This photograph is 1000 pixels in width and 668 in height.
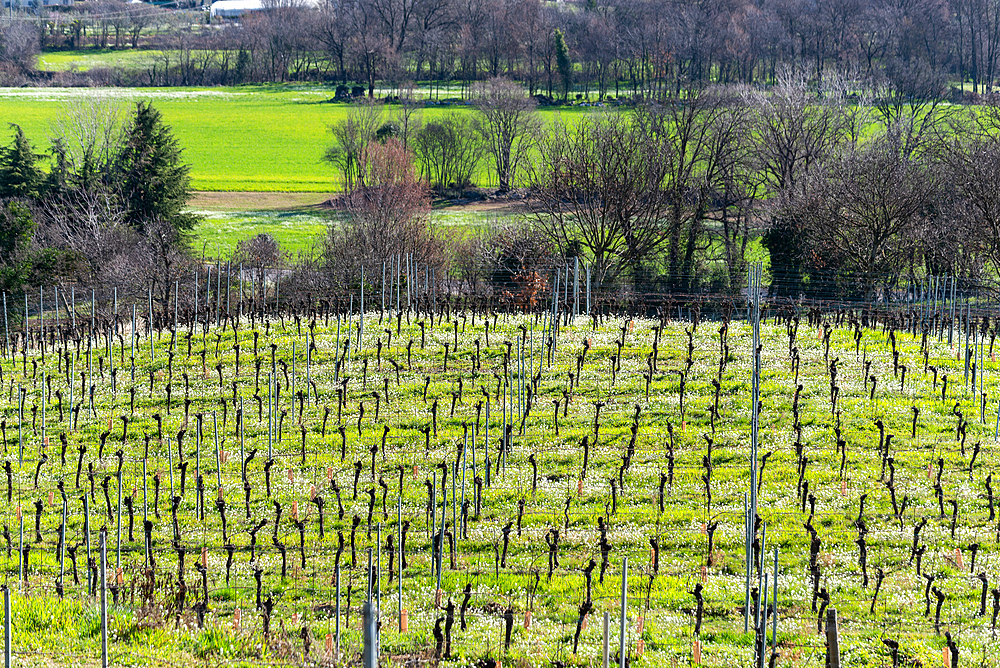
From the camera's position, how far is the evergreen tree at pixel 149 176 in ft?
184

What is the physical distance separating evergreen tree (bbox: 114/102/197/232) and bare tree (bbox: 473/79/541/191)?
28.0 meters

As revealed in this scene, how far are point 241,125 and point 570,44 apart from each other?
116 feet

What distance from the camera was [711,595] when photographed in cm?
1223

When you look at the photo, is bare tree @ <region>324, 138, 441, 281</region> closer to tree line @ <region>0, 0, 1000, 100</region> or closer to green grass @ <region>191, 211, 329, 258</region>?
green grass @ <region>191, 211, 329, 258</region>

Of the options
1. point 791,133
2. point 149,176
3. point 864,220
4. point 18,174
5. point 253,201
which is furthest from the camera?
point 253,201

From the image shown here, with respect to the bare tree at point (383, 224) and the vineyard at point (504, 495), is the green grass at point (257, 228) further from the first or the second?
the vineyard at point (504, 495)

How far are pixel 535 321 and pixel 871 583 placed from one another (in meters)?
13.6

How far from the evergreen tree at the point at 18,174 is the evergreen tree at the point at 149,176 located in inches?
157

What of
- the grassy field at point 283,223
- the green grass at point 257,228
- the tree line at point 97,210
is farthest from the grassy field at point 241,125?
the tree line at point 97,210

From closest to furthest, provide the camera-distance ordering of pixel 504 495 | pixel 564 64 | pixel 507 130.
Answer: pixel 504 495 < pixel 507 130 < pixel 564 64

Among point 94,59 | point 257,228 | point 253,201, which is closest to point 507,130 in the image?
point 253,201

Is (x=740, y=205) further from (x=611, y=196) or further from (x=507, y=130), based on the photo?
(x=507, y=130)

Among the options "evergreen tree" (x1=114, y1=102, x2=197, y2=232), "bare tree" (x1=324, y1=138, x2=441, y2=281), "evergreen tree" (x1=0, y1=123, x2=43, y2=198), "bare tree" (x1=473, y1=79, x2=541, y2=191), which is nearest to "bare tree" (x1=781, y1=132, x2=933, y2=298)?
"bare tree" (x1=324, y1=138, x2=441, y2=281)

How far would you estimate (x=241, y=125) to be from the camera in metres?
97.8
